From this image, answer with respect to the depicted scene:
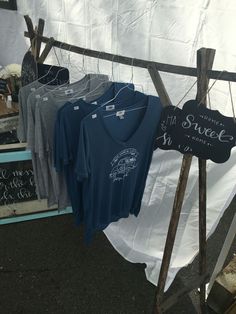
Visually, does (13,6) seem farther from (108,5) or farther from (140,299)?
(140,299)

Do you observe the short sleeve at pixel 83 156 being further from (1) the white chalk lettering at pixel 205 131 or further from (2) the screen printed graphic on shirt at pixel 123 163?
(1) the white chalk lettering at pixel 205 131

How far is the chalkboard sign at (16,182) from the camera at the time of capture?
2.02m

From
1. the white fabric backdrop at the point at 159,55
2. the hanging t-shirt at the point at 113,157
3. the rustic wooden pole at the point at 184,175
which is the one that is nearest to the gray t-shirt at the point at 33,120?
the hanging t-shirt at the point at 113,157

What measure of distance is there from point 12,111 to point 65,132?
93 cm

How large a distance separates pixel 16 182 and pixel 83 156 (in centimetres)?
97

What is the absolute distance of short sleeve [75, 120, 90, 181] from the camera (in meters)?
1.26

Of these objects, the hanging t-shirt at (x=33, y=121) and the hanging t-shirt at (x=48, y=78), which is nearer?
the hanging t-shirt at (x=33, y=121)

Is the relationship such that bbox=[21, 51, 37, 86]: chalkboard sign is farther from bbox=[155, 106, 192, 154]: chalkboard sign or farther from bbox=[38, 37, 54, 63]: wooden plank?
bbox=[155, 106, 192, 154]: chalkboard sign

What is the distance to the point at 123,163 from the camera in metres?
1.45

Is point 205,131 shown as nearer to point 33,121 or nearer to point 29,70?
point 33,121

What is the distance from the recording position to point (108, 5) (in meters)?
1.72

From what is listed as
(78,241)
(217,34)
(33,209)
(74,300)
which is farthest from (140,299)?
(217,34)

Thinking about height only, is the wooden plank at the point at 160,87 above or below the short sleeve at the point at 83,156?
above

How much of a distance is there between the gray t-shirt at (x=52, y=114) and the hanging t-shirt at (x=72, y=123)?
0.36 feet
